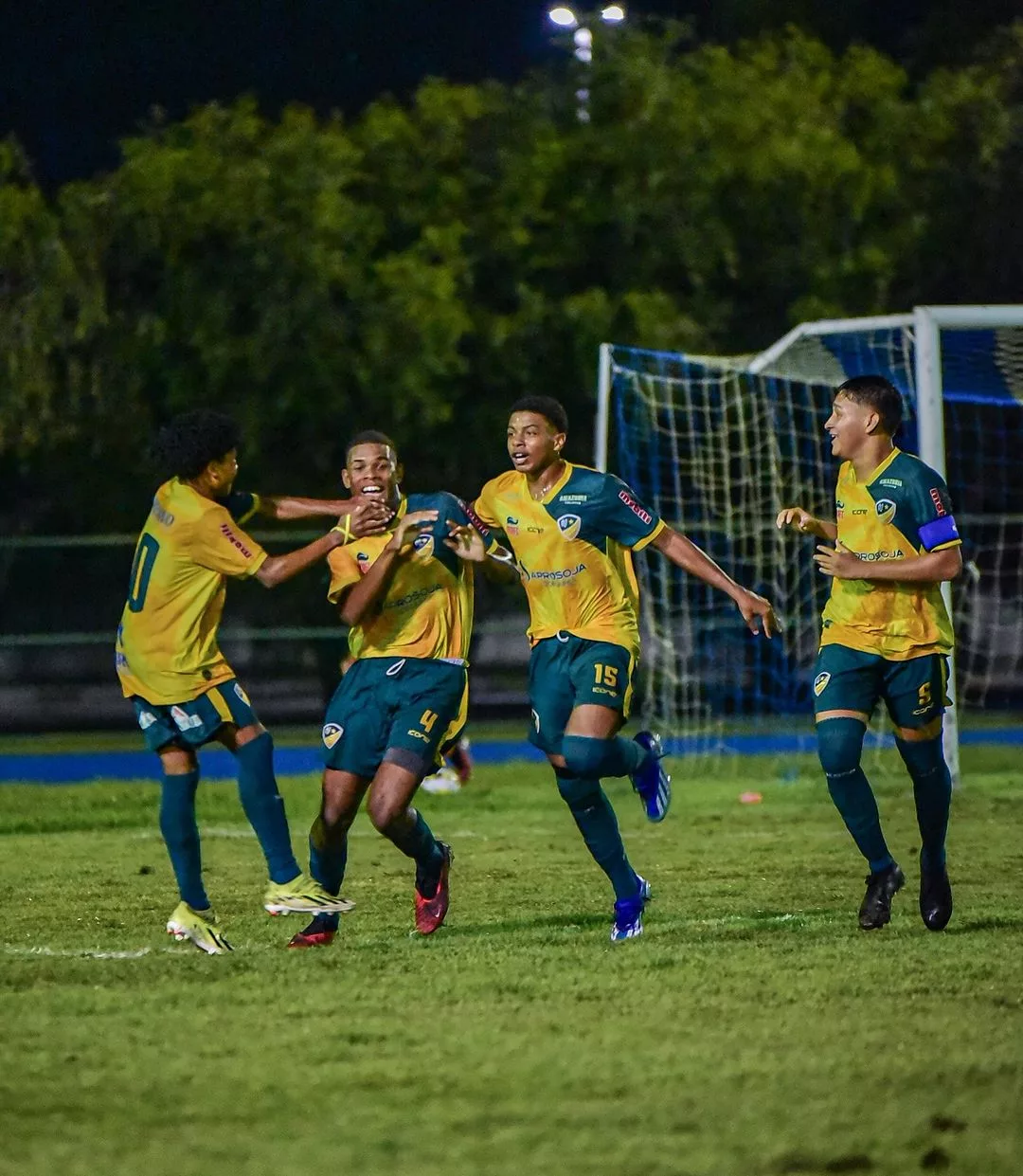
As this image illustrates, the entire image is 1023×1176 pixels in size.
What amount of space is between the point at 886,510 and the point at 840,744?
3.10 ft

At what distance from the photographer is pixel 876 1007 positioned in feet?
19.5

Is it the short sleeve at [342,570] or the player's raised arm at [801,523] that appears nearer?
the player's raised arm at [801,523]

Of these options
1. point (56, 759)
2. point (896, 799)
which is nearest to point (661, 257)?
point (56, 759)

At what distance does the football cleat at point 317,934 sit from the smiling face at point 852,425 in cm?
273

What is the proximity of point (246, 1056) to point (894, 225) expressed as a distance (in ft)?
69.7

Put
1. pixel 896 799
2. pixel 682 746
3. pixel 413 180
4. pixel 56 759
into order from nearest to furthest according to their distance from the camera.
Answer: pixel 896 799
pixel 682 746
pixel 56 759
pixel 413 180

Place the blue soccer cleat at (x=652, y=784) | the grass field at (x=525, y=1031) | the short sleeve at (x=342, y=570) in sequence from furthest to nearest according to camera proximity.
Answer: the blue soccer cleat at (x=652, y=784), the short sleeve at (x=342, y=570), the grass field at (x=525, y=1031)

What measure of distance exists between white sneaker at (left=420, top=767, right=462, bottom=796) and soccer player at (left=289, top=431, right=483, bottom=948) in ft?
22.9

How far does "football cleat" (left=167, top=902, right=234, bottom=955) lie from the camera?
286 inches

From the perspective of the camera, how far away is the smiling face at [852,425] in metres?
7.81

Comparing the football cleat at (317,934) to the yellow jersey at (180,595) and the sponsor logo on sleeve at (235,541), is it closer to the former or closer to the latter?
the yellow jersey at (180,595)

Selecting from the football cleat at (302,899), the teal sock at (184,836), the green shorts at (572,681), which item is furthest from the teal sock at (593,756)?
the teal sock at (184,836)

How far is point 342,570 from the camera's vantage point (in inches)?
304

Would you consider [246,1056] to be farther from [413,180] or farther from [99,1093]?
[413,180]
